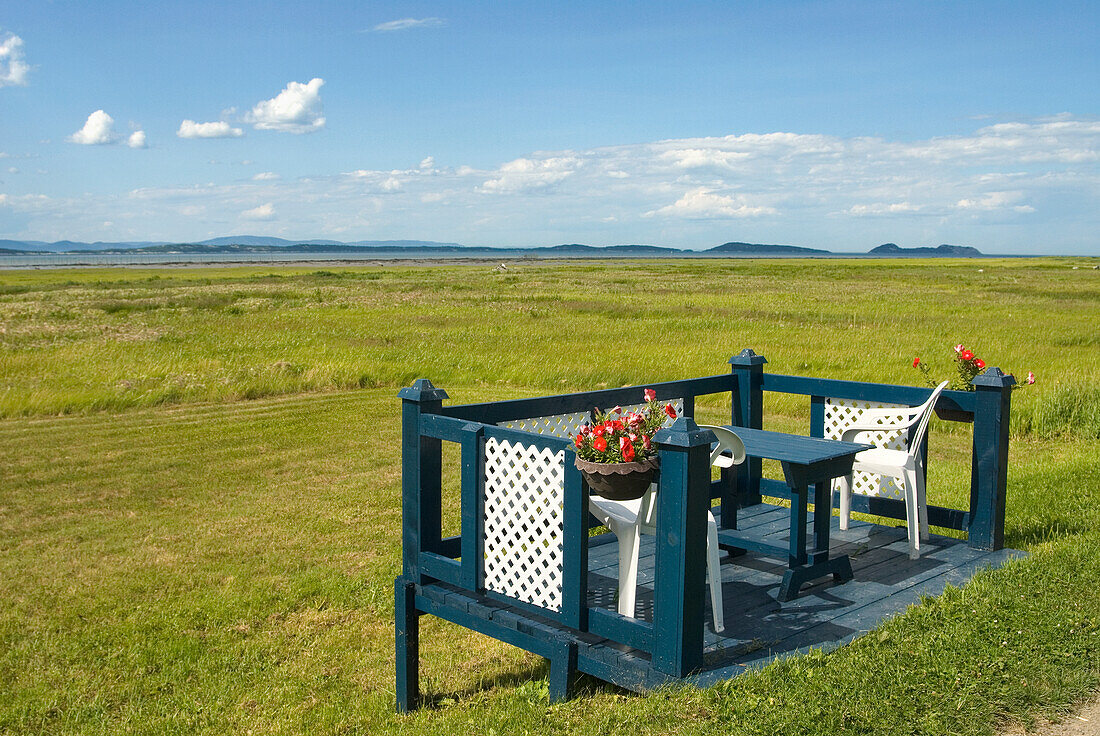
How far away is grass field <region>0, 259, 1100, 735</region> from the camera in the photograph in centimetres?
449

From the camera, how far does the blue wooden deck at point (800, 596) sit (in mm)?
4773

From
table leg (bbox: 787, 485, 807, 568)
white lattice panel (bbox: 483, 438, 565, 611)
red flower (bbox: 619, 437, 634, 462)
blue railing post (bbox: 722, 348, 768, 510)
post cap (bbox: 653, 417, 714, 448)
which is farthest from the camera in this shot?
blue railing post (bbox: 722, 348, 768, 510)

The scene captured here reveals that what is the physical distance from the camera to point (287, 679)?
624 cm

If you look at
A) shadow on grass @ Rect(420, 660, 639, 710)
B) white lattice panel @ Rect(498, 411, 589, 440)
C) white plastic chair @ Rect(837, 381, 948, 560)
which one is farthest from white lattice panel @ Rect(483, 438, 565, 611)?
white plastic chair @ Rect(837, 381, 948, 560)

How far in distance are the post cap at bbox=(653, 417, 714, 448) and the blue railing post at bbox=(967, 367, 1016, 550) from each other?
3.02 m

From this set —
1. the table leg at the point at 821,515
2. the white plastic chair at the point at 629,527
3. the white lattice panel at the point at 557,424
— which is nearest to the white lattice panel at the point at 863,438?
the table leg at the point at 821,515

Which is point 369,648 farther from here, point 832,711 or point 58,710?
point 832,711

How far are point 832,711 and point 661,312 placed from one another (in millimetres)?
31129

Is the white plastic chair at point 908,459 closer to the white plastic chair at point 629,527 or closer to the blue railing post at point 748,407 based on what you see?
the blue railing post at point 748,407

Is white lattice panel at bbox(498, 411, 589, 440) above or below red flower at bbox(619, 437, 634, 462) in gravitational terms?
below

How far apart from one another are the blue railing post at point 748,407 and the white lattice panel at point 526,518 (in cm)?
290

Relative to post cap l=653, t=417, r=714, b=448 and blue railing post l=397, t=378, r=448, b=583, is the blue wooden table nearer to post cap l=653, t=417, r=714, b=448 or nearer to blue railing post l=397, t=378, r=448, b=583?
post cap l=653, t=417, r=714, b=448

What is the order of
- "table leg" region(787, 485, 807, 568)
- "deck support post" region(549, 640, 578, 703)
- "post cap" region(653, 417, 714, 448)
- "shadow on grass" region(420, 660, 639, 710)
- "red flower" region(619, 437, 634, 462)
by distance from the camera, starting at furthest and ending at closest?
"table leg" region(787, 485, 807, 568) < "shadow on grass" region(420, 660, 639, 710) < "deck support post" region(549, 640, 578, 703) < "red flower" region(619, 437, 634, 462) < "post cap" region(653, 417, 714, 448)

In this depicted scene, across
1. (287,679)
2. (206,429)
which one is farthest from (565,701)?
(206,429)
